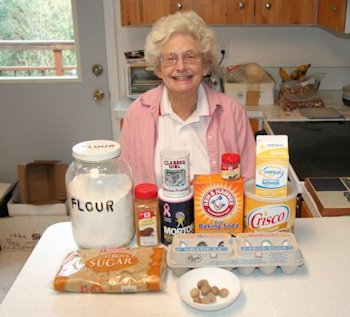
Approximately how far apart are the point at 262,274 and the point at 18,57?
261 cm

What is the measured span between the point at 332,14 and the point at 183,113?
1.00 m

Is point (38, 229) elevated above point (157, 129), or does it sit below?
below

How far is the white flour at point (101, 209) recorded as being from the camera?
98 centimetres

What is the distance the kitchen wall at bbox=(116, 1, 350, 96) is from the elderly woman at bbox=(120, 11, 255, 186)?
4.02ft

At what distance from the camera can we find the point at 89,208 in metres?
0.97

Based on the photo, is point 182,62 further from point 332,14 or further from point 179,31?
point 332,14

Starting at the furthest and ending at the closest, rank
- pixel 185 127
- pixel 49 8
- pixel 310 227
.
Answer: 1. pixel 49 8
2. pixel 185 127
3. pixel 310 227

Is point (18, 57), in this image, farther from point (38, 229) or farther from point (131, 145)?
point (131, 145)

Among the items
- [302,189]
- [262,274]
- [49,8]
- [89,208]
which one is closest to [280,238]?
[262,274]

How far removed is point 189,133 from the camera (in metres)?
1.78

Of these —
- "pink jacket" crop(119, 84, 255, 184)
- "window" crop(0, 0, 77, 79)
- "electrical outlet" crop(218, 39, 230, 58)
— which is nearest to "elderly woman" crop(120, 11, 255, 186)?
"pink jacket" crop(119, 84, 255, 184)

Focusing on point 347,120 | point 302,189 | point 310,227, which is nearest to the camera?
point 310,227

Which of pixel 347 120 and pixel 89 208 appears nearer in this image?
pixel 89 208

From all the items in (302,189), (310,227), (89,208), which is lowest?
(302,189)
